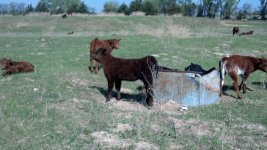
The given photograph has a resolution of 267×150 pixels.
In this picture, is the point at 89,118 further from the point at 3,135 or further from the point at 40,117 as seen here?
the point at 3,135

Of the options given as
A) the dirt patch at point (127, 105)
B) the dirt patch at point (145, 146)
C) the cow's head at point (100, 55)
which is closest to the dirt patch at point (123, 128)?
the dirt patch at point (145, 146)

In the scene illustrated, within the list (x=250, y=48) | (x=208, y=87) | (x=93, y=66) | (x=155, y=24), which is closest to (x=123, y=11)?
(x=155, y=24)

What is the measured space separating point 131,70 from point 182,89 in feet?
5.09

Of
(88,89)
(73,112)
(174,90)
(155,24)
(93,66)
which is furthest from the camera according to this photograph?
(155,24)

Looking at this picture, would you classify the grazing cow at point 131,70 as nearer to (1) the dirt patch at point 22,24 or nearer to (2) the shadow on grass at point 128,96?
(2) the shadow on grass at point 128,96

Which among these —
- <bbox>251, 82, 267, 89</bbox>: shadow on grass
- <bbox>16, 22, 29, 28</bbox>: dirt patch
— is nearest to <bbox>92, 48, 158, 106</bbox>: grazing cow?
<bbox>251, 82, 267, 89</bbox>: shadow on grass

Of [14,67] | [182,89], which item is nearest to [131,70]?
[182,89]

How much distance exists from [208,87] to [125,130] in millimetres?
3868

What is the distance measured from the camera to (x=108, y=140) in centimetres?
699

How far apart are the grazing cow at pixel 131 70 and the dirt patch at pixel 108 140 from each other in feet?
7.95

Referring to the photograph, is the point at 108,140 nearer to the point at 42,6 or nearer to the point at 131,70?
the point at 131,70

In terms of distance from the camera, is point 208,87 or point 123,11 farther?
point 123,11

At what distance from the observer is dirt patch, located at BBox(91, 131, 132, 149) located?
6.78 m

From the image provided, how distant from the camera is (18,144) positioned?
21.8ft
